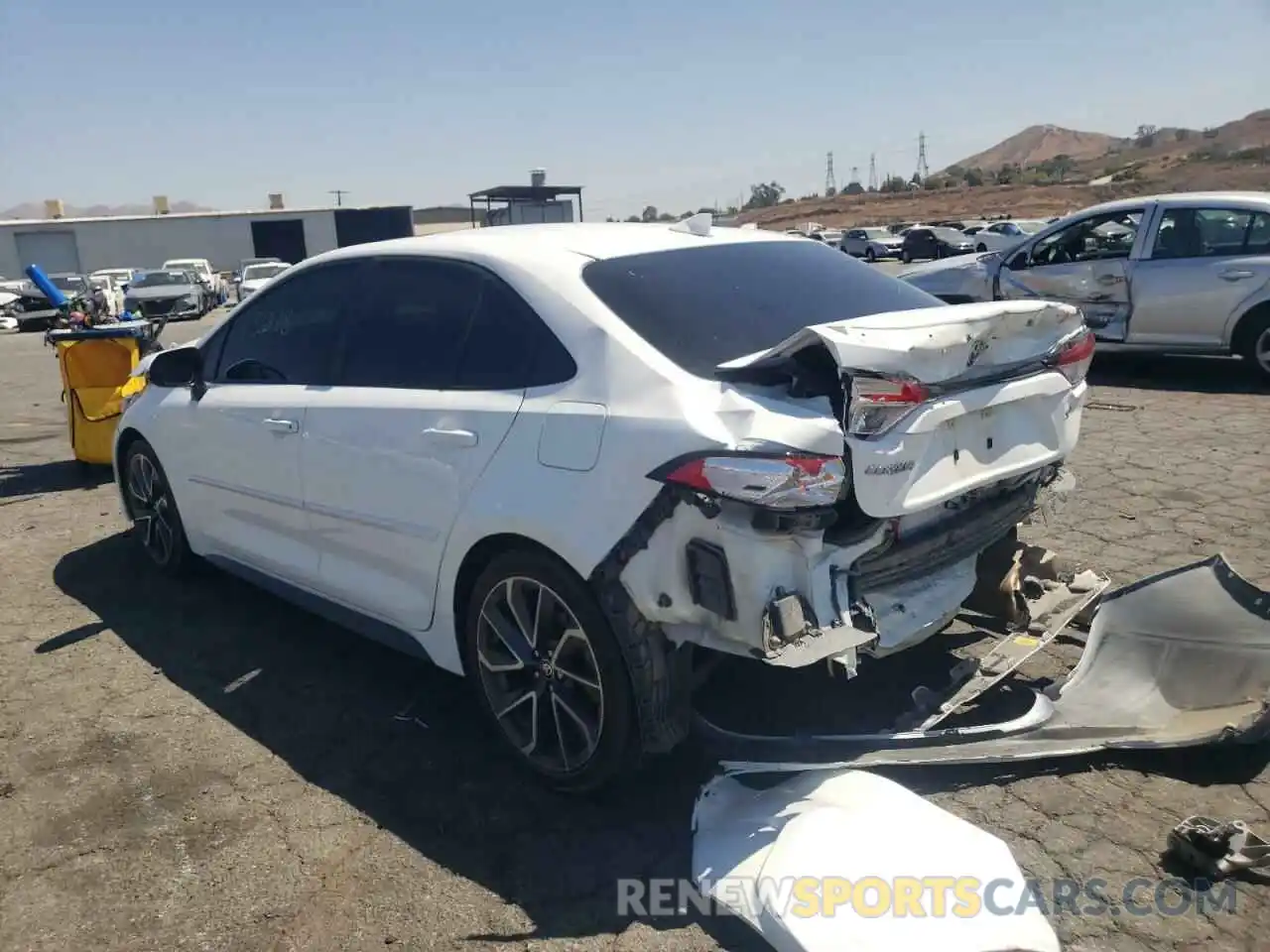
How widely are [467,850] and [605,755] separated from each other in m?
0.49

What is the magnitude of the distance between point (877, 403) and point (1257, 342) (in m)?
7.66

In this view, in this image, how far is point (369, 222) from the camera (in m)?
51.1

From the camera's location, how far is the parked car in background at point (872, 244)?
38969mm

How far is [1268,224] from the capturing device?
8461mm

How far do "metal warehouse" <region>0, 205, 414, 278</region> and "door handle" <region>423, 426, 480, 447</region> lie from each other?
4417 centimetres

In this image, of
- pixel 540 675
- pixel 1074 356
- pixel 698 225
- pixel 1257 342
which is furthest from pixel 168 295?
pixel 1074 356

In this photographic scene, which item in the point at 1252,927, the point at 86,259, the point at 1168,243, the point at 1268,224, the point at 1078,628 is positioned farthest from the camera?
the point at 86,259

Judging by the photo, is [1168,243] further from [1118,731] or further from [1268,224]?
[1118,731]

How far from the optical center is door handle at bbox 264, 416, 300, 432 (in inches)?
157

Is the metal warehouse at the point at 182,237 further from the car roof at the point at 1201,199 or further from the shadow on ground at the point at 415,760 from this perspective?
the shadow on ground at the point at 415,760

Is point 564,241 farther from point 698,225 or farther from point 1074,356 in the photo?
point 1074,356

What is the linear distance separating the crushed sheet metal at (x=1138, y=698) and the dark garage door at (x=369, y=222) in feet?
163

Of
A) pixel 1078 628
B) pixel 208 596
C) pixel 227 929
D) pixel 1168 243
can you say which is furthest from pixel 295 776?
pixel 1168 243

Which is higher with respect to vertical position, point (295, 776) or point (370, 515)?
point (370, 515)
